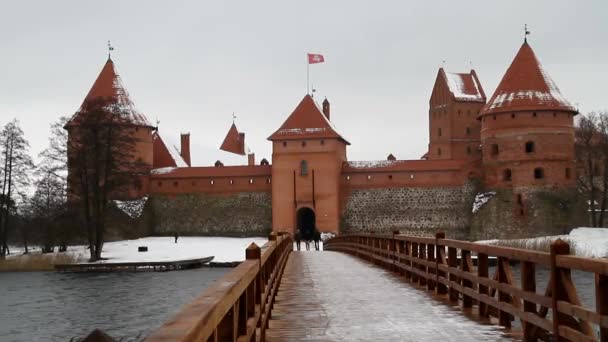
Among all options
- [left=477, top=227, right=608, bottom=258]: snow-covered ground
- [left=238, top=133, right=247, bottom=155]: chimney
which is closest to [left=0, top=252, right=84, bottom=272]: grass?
[left=477, top=227, right=608, bottom=258]: snow-covered ground

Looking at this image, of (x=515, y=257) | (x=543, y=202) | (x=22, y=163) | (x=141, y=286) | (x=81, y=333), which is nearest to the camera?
(x=515, y=257)

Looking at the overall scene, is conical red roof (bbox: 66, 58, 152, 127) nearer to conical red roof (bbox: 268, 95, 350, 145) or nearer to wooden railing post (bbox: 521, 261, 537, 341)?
conical red roof (bbox: 268, 95, 350, 145)

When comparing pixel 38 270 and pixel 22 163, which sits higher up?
pixel 22 163

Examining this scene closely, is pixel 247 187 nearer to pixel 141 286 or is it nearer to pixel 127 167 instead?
pixel 127 167

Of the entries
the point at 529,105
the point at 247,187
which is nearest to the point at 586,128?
the point at 529,105

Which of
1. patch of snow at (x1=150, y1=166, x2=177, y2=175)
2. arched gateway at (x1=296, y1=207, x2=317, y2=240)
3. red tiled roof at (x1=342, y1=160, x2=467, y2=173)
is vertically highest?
patch of snow at (x1=150, y1=166, x2=177, y2=175)

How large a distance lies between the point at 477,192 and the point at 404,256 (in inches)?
1208

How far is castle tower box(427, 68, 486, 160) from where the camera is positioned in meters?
52.8

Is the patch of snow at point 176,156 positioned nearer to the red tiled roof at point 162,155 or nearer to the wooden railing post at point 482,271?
the red tiled roof at point 162,155

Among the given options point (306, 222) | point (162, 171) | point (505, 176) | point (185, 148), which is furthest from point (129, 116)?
point (505, 176)

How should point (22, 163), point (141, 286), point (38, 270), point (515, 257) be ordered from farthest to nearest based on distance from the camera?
Answer: point (22, 163), point (38, 270), point (141, 286), point (515, 257)

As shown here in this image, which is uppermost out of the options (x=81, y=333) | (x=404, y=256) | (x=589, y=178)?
(x=589, y=178)

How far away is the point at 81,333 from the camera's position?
16.7 m

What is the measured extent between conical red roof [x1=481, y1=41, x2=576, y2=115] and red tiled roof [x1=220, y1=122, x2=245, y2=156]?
3573 cm
